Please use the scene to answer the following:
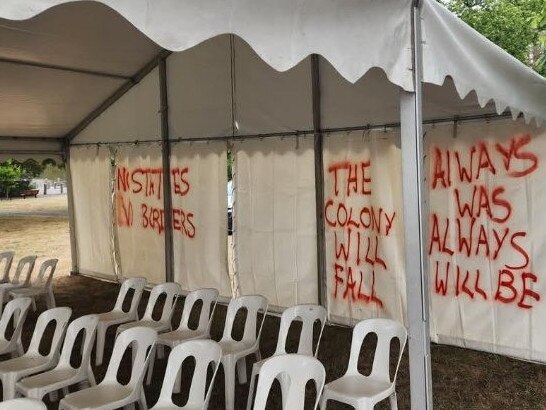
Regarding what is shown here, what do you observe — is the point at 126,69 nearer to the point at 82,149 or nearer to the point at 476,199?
the point at 82,149

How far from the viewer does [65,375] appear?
3455mm

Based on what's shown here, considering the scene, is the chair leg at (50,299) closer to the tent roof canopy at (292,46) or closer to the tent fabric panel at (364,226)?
the tent roof canopy at (292,46)

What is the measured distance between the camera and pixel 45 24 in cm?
537

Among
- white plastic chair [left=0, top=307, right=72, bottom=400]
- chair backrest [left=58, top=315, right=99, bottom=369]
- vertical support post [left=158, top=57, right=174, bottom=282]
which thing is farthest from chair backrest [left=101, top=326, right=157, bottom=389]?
vertical support post [left=158, top=57, right=174, bottom=282]

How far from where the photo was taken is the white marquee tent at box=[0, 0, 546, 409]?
2.63 meters

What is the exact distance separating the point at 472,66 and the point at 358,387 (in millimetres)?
2043

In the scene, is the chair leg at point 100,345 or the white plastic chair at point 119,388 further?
the chair leg at point 100,345

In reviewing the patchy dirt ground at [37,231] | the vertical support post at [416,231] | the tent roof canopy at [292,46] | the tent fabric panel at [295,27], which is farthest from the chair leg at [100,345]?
the patchy dirt ground at [37,231]

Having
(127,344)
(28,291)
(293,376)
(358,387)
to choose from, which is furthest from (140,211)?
(293,376)

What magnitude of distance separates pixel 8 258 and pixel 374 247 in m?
5.26

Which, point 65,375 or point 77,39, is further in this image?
point 77,39

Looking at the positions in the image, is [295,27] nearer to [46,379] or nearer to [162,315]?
[46,379]

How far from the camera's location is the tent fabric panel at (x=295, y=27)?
203 centimetres

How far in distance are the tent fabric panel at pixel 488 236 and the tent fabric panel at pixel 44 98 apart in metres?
4.82
